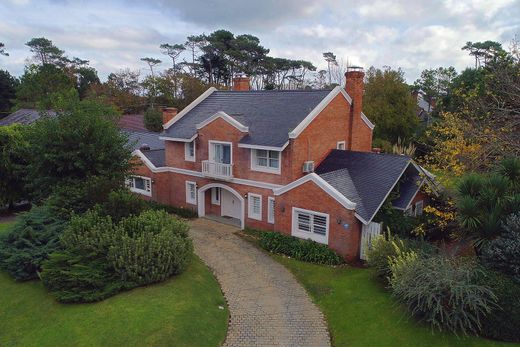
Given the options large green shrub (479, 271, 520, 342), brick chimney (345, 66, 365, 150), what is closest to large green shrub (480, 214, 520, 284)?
large green shrub (479, 271, 520, 342)

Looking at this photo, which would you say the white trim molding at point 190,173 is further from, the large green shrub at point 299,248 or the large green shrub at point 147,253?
the large green shrub at point 147,253

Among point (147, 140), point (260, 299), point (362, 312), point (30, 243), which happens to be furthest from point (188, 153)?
point (362, 312)

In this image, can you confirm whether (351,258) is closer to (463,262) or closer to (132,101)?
(463,262)

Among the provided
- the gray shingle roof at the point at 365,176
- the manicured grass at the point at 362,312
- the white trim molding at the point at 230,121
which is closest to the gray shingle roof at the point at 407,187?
the gray shingle roof at the point at 365,176

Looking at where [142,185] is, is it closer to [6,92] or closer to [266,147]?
[266,147]

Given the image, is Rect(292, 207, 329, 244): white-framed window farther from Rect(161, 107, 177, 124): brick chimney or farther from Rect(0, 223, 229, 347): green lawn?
Rect(161, 107, 177, 124): brick chimney
